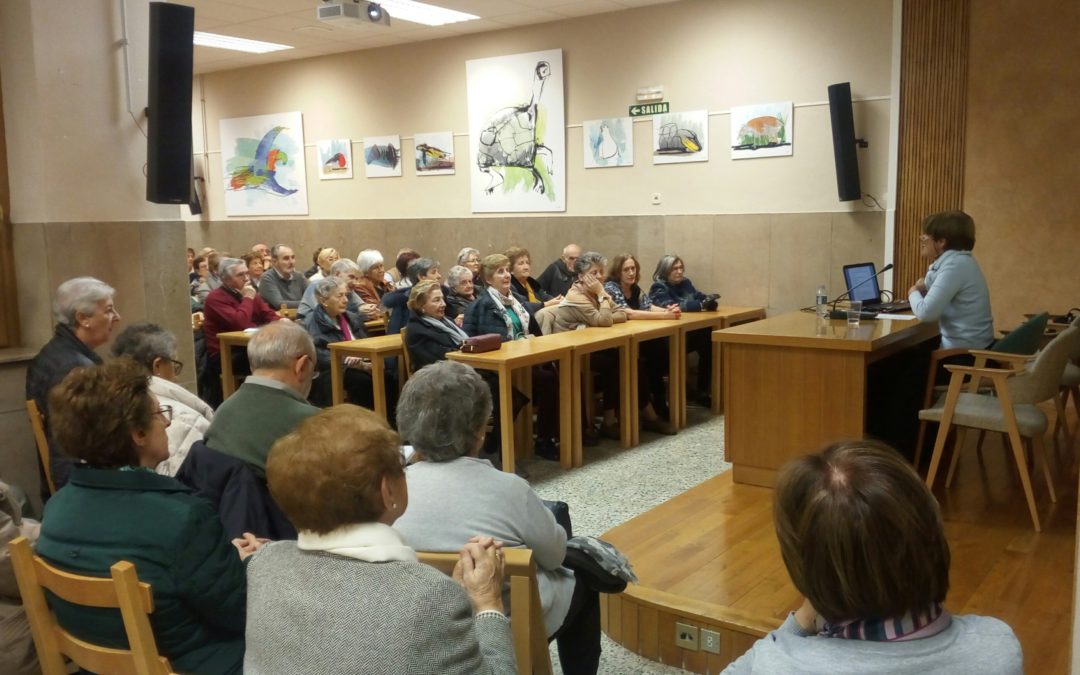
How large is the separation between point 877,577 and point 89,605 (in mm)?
1438

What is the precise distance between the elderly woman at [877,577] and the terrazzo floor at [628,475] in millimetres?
2940

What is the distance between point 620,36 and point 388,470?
24.7 feet

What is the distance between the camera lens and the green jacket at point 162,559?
1.76 metres

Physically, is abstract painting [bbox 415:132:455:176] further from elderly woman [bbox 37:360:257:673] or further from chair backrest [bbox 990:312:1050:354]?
elderly woman [bbox 37:360:257:673]

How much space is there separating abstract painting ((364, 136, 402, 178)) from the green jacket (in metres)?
8.50

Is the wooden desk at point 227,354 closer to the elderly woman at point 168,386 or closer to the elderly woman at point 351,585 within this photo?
the elderly woman at point 168,386

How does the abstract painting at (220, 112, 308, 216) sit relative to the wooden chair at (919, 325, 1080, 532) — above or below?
above

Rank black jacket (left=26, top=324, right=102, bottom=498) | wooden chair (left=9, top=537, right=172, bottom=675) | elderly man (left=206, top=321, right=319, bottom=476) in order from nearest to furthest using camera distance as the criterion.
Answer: wooden chair (left=9, top=537, right=172, bottom=675)
elderly man (left=206, top=321, right=319, bottom=476)
black jacket (left=26, top=324, right=102, bottom=498)

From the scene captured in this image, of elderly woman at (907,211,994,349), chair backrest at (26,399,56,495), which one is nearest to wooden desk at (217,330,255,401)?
chair backrest at (26,399,56,495)

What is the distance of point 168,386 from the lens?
125 inches

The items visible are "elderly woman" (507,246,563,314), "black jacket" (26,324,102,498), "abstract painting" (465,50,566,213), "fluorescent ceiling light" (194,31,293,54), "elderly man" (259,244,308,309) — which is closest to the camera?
"black jacket" (26,324,102,498)

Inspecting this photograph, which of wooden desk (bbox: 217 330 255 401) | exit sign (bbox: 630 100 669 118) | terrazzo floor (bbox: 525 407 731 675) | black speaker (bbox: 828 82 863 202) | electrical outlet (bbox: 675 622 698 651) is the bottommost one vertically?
terrazzo floor (bbox: 525 407 731 675)

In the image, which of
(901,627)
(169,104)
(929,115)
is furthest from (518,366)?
(929,115)

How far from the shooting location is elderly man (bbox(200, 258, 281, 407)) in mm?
6500
